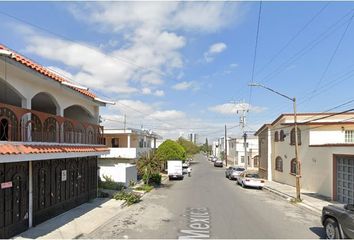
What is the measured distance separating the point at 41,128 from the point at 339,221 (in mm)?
10642

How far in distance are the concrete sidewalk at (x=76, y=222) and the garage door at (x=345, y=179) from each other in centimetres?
1287

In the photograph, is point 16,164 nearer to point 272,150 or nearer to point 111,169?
point 111,169

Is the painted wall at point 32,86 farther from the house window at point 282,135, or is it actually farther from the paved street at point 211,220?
the house window at point 282,135

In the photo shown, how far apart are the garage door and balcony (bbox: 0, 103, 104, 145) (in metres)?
14.3

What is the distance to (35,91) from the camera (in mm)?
13445

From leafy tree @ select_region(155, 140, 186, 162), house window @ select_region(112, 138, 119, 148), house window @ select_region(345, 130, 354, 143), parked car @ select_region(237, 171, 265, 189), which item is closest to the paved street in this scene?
parked car @ select_region(237, 171, 265, 189)

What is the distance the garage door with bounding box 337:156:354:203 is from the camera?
19.9 meters

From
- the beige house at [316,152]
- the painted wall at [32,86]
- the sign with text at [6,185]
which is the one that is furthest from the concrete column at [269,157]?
the sign with text at [6,185]

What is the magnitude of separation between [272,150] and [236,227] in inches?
991

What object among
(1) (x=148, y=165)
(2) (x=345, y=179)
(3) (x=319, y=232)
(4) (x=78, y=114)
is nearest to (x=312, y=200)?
(2) (x=345, y=179)

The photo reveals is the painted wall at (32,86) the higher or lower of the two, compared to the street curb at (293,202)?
higher

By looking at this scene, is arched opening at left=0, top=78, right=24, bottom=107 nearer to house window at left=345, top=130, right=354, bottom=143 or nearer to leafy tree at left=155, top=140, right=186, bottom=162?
house window at left=345, top=130, right=354, bottom=143

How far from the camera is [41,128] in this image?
13.0m

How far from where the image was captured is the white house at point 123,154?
26719 mm
